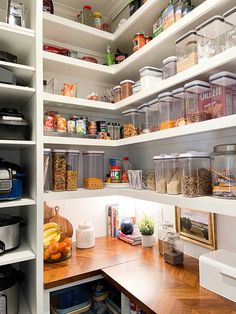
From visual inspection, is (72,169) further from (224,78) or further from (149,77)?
(224,78)

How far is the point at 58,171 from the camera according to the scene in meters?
1.66

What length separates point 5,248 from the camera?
1.22 m

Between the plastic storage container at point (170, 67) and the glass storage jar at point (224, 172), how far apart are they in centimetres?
55

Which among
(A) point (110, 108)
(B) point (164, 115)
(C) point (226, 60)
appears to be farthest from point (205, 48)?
(A) point (110, 108)

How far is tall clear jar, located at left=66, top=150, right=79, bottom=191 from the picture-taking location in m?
1.69

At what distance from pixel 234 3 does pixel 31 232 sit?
62.3 inches

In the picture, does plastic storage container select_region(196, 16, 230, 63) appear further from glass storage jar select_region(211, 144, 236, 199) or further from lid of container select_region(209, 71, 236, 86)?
glass storage jar select_region(211, 144, 236, 199)

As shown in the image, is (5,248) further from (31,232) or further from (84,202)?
(84,202)

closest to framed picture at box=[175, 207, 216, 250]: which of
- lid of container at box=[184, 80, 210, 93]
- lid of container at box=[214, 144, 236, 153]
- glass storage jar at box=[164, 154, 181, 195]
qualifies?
glass storage jar at box=[164, 154, 181, 195]

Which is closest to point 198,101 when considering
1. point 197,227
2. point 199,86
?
point 199,86

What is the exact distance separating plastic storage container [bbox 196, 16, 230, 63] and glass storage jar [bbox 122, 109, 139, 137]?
2.16 feet

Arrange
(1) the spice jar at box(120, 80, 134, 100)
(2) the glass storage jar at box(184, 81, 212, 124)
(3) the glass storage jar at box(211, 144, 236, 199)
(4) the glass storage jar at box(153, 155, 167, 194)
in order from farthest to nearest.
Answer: (1) the spice jar at box(120, 80, 134, 100) < (4) the glass storage jar at box(153, 155, 167, 194) < (2) the glass storage jar at box(184, 81, 212, 124) < (3) the glass storage jar at box(211, 144, 236, 199)

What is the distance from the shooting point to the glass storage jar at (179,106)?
1.33 m

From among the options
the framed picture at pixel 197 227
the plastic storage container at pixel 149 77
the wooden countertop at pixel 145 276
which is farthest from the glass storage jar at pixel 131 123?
the wooden countertop at pixel 145 276
